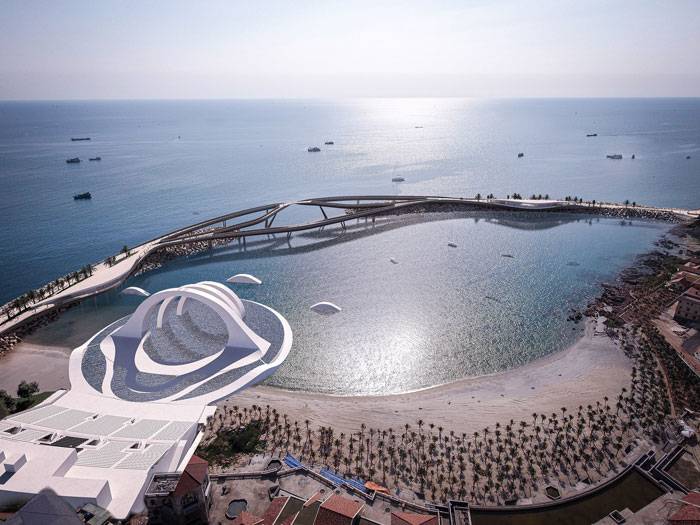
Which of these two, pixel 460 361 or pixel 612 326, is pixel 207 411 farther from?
pixel 612 326

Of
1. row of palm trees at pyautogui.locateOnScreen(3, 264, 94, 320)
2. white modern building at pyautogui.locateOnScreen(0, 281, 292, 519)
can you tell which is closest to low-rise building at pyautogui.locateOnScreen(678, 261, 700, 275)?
white modern building at pyautogui.locateOnScreen(0, 281, 292, 519)

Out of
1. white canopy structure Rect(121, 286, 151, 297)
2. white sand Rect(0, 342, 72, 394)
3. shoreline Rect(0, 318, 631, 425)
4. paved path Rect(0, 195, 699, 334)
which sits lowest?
shoreline Rect(0, 318, 631, 425)

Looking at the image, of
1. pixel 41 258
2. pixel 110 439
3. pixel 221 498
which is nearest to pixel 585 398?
pixel 221 498

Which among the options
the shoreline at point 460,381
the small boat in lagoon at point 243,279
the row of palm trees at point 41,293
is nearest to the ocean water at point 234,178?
the row of palm trees at point 41,293

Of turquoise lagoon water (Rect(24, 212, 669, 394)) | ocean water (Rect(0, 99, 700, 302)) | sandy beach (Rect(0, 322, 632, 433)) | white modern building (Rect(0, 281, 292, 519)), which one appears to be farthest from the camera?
ocean water (Rect(0, 99, 700, 302))

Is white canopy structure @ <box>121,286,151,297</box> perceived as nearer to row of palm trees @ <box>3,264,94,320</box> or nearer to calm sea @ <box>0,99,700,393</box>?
calm sea @ <box>0,99,700,393</box>

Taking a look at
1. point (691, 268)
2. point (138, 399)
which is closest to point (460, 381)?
point (138, 399)
